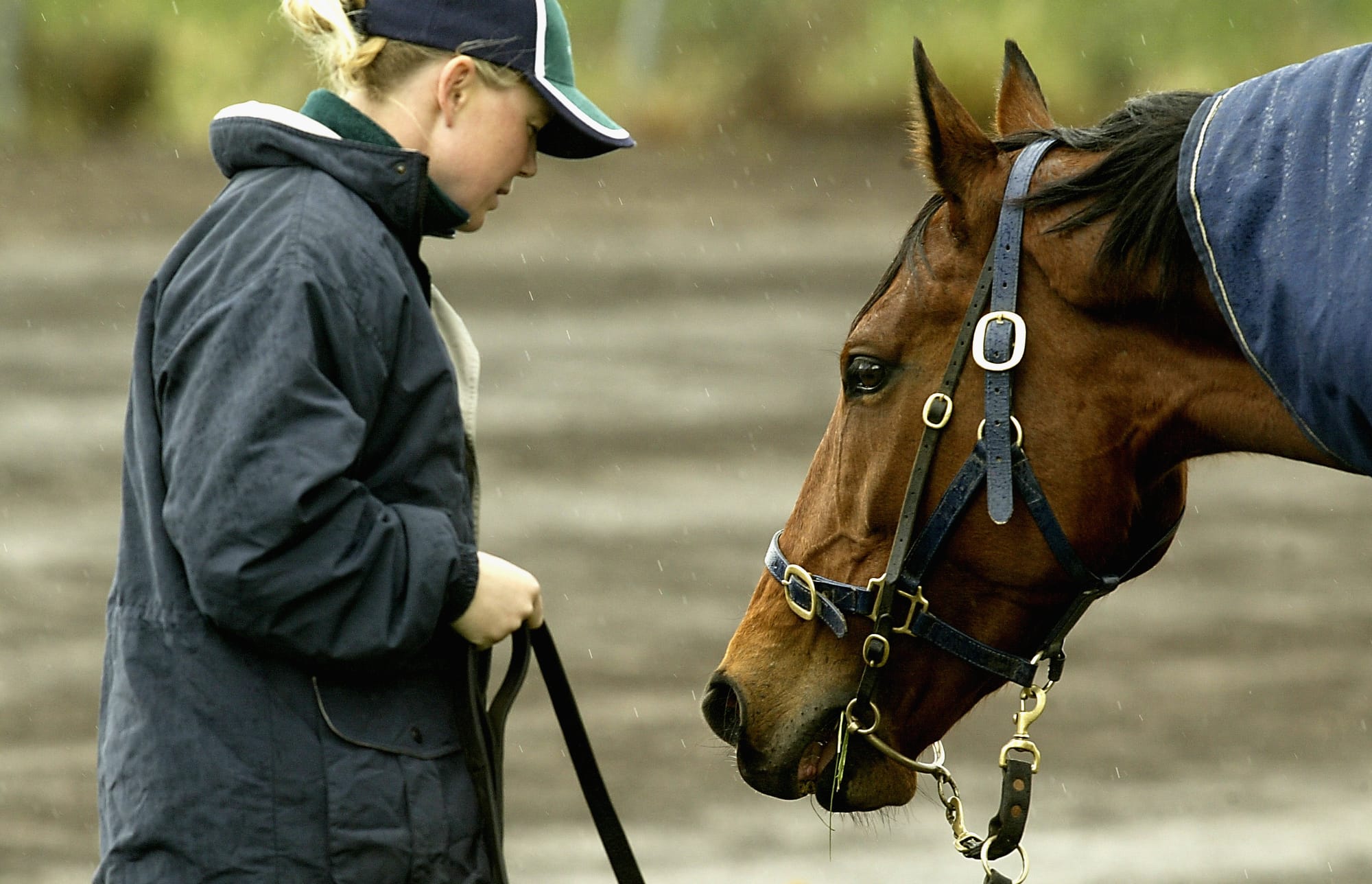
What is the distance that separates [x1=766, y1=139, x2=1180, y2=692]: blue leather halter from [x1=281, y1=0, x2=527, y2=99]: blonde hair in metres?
0.75

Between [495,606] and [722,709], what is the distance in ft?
1.67

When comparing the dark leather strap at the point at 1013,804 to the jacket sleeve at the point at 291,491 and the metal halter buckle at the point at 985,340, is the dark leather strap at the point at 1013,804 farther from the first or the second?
the jacket sleeve at the point at 291,491

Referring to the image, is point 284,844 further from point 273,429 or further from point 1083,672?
point 1083,672

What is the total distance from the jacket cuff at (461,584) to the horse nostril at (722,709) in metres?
0.50

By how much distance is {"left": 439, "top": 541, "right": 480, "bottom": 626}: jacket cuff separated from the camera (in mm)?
2465

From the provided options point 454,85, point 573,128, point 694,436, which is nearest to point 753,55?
point 694,436

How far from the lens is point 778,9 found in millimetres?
16500

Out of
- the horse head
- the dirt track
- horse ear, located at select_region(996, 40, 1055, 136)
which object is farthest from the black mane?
the dirt track

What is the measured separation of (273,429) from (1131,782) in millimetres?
3988

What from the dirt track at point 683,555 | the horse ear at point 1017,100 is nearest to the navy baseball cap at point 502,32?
the horse ear at point 1017,100

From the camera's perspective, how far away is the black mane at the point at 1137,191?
2.43m

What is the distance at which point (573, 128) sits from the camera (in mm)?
2699

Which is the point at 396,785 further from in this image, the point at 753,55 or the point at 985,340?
the point at 753,55

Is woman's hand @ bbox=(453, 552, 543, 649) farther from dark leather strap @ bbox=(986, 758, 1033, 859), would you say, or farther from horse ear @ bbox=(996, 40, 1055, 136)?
horse ear @ bbox=(996, 40, 1055, 136)
